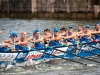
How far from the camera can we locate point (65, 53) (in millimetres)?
19375

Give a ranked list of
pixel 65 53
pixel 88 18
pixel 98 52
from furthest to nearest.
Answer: pixel 88 18, pixel 98 52, pixel 65 53

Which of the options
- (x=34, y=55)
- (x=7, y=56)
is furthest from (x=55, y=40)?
(x=7, y=56)

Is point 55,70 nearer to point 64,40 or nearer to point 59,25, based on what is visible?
point 64,40

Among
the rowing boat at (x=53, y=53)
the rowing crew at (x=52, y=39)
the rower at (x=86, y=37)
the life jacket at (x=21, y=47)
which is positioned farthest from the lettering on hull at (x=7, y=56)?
the rower at (x=86, y=37)

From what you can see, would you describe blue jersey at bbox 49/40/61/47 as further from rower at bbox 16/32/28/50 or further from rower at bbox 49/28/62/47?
rower at bbox 16/32/28/50

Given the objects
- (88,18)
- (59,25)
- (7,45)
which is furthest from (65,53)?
(88,18)

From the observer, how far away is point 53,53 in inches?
744

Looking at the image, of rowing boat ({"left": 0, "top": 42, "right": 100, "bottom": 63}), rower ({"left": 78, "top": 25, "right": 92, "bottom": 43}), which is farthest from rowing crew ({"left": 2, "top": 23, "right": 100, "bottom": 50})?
rowing boat ({"left": 0, "top": 42, "right": 100, "bottom": 63})

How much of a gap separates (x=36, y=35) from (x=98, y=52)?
13.3 ft

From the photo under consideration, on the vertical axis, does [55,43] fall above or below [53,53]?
above

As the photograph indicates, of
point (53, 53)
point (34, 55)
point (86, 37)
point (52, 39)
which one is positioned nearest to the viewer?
point (34, 55)

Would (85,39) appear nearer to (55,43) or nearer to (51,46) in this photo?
→ (55,43)

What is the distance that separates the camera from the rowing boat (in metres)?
17.2

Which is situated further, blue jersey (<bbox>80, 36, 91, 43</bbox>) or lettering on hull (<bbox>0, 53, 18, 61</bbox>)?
blue jersey (<bbox>80, 36, 91, 43</bbox>)
